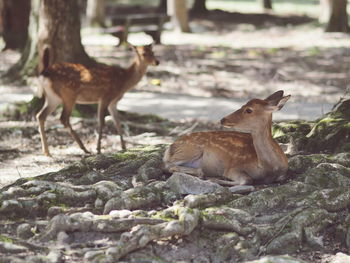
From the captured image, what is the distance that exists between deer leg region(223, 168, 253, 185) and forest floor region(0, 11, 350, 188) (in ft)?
8.59

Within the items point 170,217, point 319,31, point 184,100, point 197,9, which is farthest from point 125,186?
point 197,9

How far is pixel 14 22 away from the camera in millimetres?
19188

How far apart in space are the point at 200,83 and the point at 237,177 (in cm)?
907

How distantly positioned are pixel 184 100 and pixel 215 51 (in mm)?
7269

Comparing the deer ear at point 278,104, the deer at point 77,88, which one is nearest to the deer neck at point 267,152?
the deer ear at point 278,104

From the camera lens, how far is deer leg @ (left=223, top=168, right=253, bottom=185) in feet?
20.4

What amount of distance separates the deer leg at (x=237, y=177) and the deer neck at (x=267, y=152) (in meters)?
0.16

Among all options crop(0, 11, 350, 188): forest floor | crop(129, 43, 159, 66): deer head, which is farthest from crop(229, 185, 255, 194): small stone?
crop(129, 43, 159, 66): deer head

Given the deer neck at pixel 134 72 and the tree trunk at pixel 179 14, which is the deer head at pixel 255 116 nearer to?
the deer neck at pixel 134 72

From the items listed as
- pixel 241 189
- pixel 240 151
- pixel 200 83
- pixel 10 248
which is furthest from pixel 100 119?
pixel 200 83

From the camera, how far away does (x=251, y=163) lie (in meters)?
6.37

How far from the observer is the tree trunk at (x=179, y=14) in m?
23.7

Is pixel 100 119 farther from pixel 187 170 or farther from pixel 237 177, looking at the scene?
pixel 237 177

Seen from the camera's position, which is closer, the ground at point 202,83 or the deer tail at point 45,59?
the ground at point 202,83
